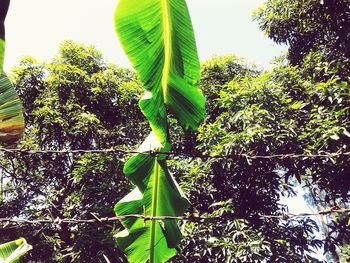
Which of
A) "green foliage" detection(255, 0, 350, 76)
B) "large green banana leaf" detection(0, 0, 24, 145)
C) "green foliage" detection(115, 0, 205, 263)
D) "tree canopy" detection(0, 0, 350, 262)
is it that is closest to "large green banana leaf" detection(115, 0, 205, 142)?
"green foliage" detection(115, 0, 205, 263)

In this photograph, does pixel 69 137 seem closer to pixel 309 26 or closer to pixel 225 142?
pixel 225 142

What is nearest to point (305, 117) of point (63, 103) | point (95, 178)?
point (95, 178)

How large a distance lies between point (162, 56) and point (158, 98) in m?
0.17

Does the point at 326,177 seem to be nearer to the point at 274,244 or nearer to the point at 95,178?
the point at 274,244

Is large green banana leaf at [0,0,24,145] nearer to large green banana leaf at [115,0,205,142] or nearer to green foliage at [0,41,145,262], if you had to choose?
large green banana leaf at [115,0,205,142]

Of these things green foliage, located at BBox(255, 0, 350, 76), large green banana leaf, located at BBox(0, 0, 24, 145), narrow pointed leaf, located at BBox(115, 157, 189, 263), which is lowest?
narrow pointed leaf, located at BBox(115, 157, 189, 263)

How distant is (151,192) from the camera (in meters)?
1.54

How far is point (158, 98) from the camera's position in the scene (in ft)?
4.25

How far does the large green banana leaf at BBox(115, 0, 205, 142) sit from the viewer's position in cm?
122

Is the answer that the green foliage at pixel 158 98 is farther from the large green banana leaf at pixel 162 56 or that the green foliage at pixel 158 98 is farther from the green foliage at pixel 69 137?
the green foliage at pixel 69 137

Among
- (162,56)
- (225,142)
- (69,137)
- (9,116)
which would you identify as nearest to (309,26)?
(225,142)

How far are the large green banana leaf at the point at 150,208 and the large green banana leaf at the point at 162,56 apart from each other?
23 cm

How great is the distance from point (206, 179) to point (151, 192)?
374cm

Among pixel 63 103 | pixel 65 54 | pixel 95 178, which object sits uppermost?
pixel 65 54
